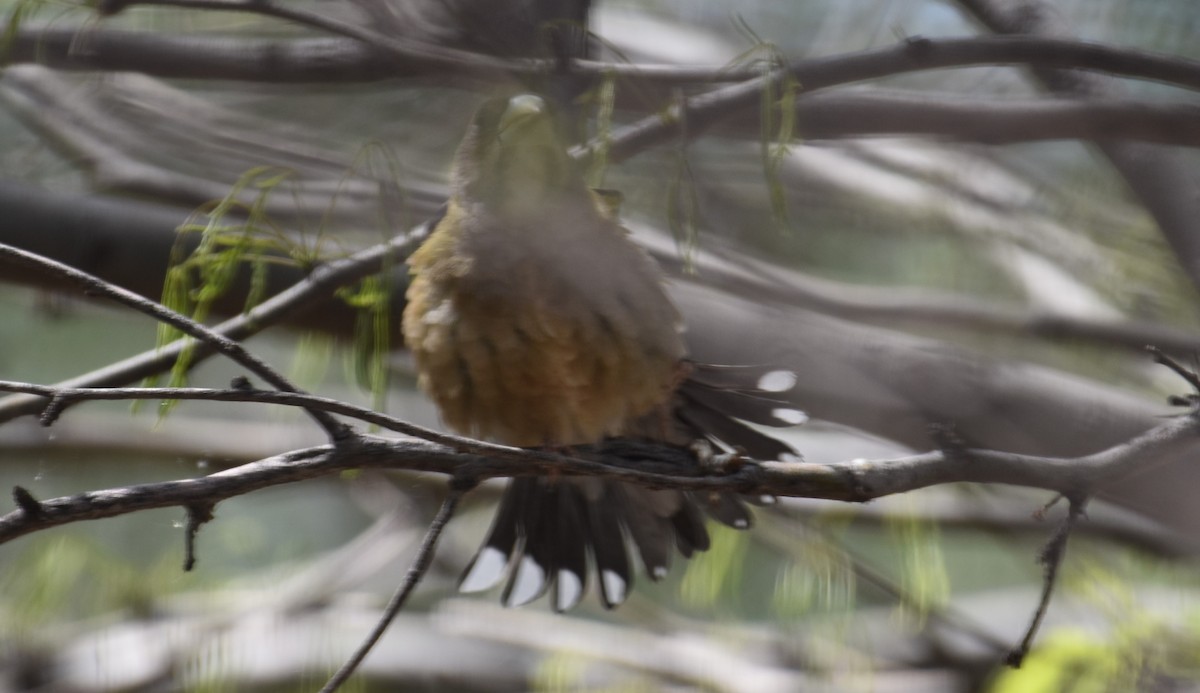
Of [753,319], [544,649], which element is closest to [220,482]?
[753,319]

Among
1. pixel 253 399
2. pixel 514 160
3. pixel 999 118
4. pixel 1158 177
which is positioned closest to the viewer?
pixel 253 399

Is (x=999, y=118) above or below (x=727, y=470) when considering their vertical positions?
above

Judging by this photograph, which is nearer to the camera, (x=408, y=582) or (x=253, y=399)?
(x=253, y=399)

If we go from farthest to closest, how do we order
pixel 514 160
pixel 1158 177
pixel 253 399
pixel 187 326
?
pixel 514 160
pixel 1158 177
pixel 187 326
pixel 253 399

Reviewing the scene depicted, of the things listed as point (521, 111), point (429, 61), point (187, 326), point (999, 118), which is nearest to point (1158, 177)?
point (999, 118)

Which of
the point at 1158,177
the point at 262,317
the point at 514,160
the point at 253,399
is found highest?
the point at 1158,177

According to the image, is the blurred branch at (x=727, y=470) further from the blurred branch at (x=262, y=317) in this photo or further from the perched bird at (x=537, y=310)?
the blurred branch at (x=262, y=317)

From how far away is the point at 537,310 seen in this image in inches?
62.9

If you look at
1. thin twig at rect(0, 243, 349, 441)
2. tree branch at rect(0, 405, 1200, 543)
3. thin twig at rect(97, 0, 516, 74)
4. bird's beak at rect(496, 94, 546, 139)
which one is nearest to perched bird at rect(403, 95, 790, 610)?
bird's beak at rect(496, 94, 546, 139)

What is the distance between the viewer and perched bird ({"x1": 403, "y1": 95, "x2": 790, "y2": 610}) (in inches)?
62.5

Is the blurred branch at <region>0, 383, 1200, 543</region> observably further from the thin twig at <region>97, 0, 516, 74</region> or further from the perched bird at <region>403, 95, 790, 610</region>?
the thin twig at <region>97, 0, 516, 74</region>

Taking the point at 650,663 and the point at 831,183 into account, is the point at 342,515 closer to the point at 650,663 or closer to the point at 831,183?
the point at 650,663

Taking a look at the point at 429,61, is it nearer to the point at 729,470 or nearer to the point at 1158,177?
the point at 729,470

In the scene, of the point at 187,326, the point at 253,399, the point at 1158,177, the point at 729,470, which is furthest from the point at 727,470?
the point at 1158,177
